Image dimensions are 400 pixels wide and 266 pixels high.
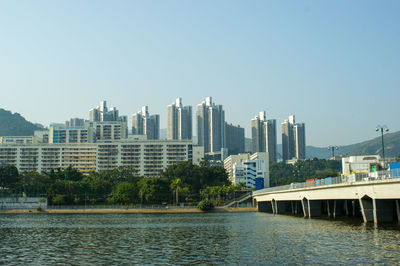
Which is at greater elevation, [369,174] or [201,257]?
[369,174]

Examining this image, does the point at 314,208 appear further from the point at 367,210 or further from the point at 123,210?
the point at 123,210

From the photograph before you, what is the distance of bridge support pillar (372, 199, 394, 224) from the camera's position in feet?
185

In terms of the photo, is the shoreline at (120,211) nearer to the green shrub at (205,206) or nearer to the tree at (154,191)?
the green shrub at (205,206)

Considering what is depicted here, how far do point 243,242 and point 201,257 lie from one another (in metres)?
10.7

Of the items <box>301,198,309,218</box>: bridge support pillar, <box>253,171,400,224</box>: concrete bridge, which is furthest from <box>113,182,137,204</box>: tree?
<box>301,198,309,218</box>: bridge support pillar

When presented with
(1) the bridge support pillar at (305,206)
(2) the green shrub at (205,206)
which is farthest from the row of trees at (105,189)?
(1) the bridge support pillar at (305,206)

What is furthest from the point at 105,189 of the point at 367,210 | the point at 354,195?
the point at 367,210

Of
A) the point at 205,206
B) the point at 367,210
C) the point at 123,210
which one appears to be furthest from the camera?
the point at 123,210

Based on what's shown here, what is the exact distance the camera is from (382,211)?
56625 millimetres

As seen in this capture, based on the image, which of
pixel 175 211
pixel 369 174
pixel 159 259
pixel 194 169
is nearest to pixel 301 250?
pixel 159 259

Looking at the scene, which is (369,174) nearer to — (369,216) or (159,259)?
(369,216)

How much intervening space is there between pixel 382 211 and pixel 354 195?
15.5 ft

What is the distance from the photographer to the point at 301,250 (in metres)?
39.4

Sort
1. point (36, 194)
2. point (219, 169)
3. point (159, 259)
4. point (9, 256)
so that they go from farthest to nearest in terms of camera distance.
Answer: point (219, 169) → point (36, 194) → point (9, 256) → point (159, 259)
